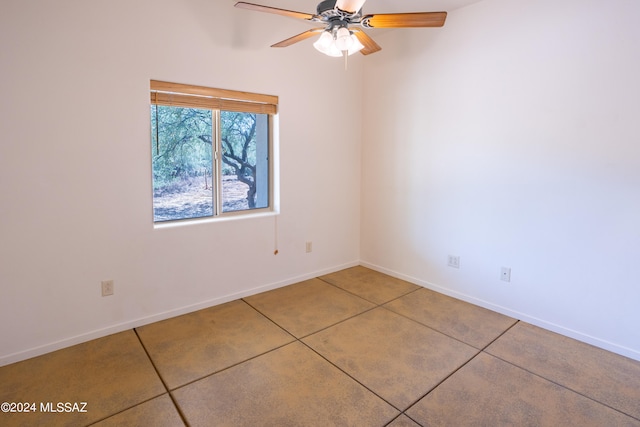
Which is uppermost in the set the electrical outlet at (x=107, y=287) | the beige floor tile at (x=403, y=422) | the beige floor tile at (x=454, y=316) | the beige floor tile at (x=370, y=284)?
the electrical outlet at (x=107, y=287)

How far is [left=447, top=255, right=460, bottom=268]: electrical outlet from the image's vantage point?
3383mm

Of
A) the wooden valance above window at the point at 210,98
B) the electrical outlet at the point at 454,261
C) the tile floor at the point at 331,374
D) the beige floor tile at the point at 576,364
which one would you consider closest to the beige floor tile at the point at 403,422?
the tile floor at the point at 331,374

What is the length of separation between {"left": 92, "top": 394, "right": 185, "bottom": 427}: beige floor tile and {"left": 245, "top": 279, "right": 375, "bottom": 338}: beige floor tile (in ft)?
3.33

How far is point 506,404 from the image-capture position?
195cm

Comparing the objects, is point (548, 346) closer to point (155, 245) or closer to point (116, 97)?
point (155, 245)

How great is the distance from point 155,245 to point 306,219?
1528 mm

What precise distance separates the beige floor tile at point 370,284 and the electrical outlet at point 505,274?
86 cm

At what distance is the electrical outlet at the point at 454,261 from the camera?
3.38 meters

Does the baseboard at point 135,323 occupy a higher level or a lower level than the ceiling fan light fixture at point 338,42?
lower

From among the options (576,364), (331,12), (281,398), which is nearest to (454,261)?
(576,364)

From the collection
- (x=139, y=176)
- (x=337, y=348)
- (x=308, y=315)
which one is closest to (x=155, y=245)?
(x=139, y=176)

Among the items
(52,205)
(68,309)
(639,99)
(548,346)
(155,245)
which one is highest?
(639,99)

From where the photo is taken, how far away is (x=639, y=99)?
7.50 feet

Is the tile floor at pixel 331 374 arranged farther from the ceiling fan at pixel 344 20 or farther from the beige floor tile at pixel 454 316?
the ceiling fan at pixel 344 20
